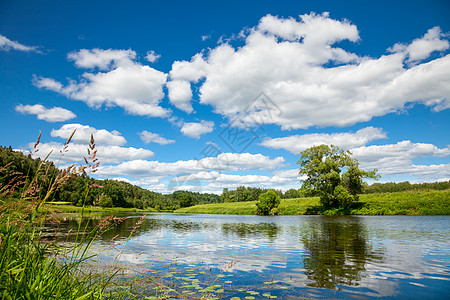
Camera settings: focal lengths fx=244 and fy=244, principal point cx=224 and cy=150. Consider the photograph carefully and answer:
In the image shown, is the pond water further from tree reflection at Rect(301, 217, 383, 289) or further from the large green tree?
the large green tree

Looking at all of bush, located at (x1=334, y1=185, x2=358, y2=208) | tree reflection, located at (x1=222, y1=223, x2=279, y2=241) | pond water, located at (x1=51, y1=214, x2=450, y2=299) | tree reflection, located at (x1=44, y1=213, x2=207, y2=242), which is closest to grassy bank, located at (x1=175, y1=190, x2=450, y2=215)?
bush, located at (x1=334, y1=185, x2=358, y2=208)

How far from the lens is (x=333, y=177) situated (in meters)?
55.8

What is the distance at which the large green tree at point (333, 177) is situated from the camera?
2173 inches

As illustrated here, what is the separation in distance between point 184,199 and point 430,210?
435 feet

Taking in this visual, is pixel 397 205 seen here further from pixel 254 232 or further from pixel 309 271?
pixel 309 271

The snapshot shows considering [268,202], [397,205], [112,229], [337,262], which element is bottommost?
[112,229]

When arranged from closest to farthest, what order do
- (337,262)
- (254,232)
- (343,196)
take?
1. (337,262)
2. (254,232)
3. (343,196)

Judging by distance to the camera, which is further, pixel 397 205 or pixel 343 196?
pixel 343 196

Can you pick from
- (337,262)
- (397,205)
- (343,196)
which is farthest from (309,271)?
(397,205)

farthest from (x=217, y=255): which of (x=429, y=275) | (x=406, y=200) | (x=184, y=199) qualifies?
(x=184, y=199)

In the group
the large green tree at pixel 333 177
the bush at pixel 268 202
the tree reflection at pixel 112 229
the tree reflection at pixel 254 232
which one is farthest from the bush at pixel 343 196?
the tree reflection at pixel 112 229

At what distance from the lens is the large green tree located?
181 ft

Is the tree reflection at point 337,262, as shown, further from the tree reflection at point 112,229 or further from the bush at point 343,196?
the bush at point 343,196

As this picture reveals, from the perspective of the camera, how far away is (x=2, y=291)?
290 cm
